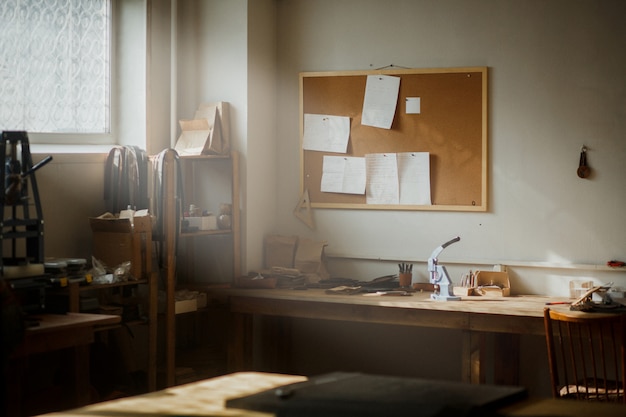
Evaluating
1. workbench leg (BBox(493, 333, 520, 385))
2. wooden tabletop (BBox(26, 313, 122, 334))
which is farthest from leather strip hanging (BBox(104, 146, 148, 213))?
workbench leg (BBox(493, 333, 520, 385))

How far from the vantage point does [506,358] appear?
17.0 feet

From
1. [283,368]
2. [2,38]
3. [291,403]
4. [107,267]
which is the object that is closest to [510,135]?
[283,368]

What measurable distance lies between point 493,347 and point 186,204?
2349 millimetres

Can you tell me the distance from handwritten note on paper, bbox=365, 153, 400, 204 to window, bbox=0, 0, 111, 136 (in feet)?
5.96

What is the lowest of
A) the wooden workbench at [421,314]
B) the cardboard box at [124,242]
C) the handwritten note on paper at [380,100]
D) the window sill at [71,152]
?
the wooden workbench at [421,314]

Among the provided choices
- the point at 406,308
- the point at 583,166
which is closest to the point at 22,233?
the point at 406,308

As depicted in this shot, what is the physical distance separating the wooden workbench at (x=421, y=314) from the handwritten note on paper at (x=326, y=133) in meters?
1.08

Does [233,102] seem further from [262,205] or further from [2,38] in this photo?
[2,38]

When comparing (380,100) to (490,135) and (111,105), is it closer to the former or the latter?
(490,135)

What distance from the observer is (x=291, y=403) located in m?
1.85

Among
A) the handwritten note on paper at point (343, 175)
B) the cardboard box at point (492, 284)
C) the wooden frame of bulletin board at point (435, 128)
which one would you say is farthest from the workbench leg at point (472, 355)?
the handwritten note on paper at point (343, 175)

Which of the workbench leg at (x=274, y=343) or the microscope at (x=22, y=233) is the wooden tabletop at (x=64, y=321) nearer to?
the microscope at (x=22, y=233)

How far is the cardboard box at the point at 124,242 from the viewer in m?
4.74

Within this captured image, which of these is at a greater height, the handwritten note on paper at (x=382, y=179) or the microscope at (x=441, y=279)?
the handwritten note on paper at (x=382, y=179)
